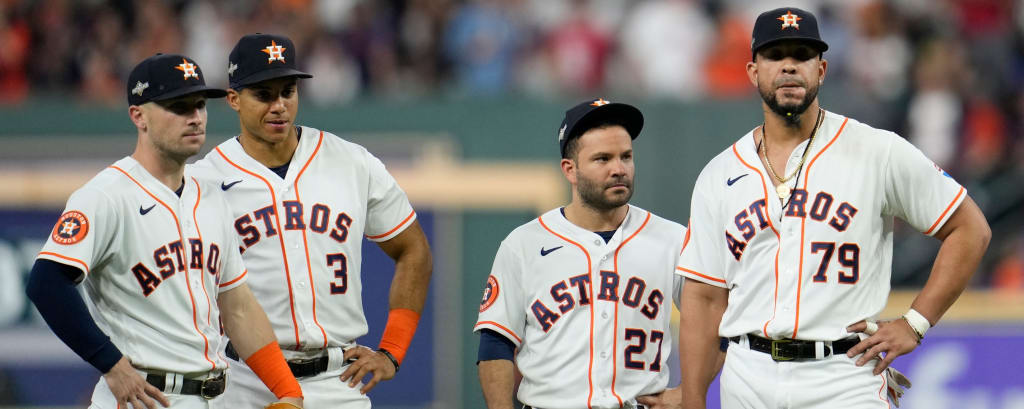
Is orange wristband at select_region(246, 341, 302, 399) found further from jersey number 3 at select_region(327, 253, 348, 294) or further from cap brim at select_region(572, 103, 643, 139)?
cap brim at select_region(572, 103, 643, 139)

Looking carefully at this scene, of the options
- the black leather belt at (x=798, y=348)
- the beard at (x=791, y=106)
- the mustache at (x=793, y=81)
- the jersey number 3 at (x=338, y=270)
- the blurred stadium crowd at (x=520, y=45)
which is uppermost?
the blurred stadium crowd at (x=520, y=45)

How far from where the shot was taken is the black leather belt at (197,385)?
439 centimetres

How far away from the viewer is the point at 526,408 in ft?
15.8

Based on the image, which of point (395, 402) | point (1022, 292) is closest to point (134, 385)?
point (395, 402)

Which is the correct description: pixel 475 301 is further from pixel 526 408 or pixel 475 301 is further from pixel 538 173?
pixel 526 408

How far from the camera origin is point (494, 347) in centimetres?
476

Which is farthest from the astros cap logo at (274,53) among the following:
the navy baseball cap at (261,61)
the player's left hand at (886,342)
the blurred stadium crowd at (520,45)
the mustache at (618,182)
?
the blurred stadium crowd at (520,45)

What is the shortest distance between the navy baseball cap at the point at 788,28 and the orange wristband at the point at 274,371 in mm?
1988

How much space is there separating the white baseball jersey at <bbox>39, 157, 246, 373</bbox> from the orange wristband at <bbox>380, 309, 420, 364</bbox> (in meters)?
0.80

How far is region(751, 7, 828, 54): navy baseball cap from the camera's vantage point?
435 centimetres

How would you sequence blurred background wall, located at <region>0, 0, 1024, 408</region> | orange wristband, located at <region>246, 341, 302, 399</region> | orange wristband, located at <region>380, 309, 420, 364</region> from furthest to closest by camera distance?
1. blurred background wall, located at <region>0, 0, 1024, 408</region>
2. orange wristband, located at <region>380, 309, 420, 364</region>
3. orange wristband, located at <region>246, 341, 302, 399</region>

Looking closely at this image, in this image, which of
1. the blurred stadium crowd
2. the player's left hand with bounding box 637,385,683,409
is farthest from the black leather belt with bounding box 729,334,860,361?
the blurred stadium crowd

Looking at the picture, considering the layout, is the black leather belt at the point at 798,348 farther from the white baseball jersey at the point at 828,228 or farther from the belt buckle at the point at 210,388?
the belt buckle at the point at 210,388

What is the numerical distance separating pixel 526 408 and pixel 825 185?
1.36 metres
